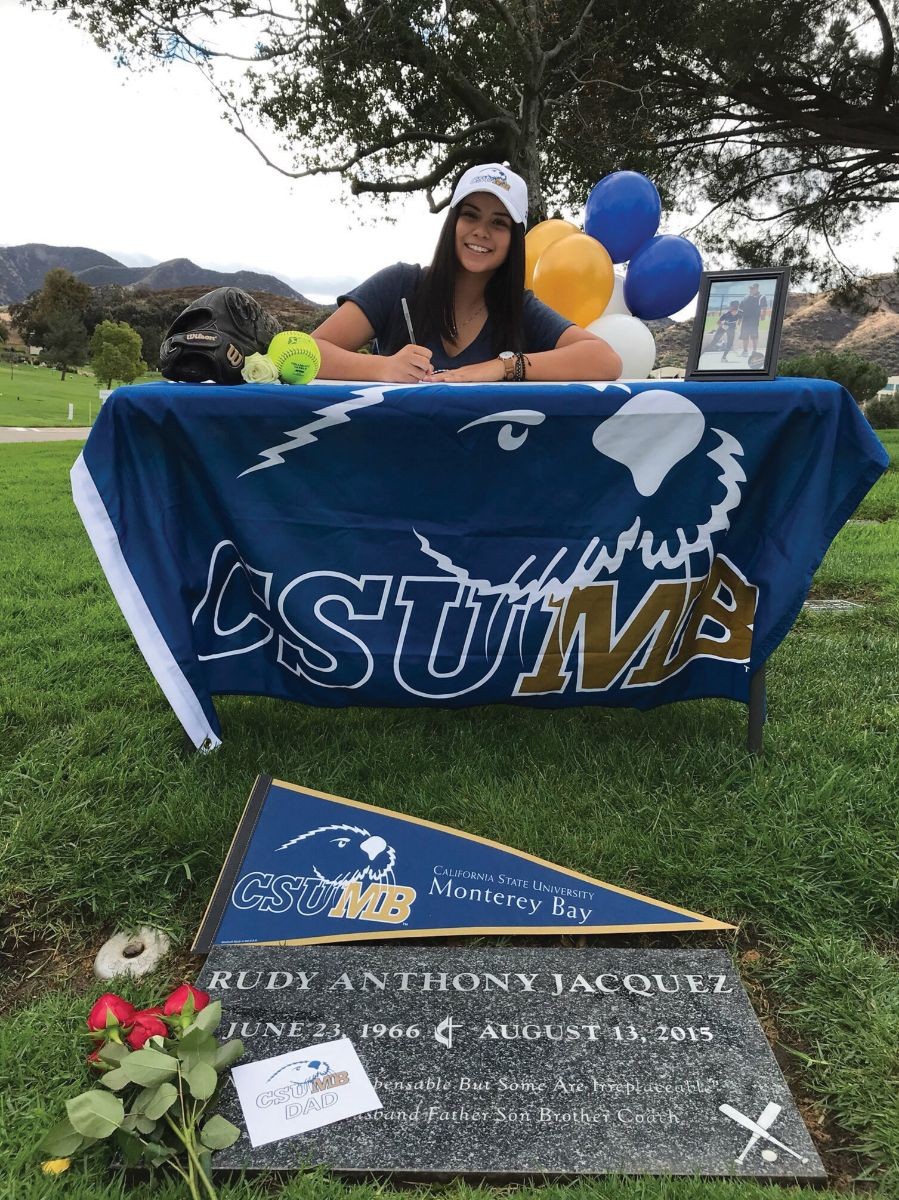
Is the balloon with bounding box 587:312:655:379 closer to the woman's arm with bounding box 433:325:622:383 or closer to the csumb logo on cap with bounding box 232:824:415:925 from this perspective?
the woman's arm with bounding box 433:325:622:383

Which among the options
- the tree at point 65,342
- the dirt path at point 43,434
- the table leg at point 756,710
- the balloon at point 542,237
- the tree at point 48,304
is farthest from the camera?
the tree at point 48,304

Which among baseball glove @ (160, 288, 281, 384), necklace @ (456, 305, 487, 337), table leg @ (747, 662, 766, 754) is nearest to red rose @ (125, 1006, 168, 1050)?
baseball glove @ (160, 288, 281, 384)

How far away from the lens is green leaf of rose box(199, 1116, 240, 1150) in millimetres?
992

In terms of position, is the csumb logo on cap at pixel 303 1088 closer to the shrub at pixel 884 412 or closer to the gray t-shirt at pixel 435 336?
the gray t-shirt at pixel 435 336

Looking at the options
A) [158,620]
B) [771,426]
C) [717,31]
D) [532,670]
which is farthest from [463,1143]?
[717,31]

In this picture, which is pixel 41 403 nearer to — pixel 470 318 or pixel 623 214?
pixel 623 214

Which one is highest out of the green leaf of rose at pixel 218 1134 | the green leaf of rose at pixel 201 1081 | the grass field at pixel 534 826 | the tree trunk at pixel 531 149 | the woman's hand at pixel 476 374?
the tree trunk at pixel 531 149

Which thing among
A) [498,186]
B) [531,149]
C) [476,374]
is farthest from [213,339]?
[531,149]

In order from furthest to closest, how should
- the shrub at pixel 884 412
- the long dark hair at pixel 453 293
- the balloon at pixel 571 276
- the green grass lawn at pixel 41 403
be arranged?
the shrub at pixel 884 412 → the green grass lawn at pixel 41 403 → the balloon at pixel 571 276 → the long dark hair at pixel 453 293

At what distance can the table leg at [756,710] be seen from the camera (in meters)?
1.90

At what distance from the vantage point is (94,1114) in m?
0.98

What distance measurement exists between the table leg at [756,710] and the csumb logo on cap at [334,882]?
3.19 ft

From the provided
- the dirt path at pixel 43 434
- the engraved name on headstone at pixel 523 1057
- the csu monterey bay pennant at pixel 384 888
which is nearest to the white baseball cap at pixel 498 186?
the csu monterey bay pennant at pixel 384 888

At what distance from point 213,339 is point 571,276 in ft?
4.82
